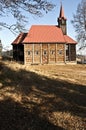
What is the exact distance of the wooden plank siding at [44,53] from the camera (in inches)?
2156

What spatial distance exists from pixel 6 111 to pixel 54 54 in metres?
46.4

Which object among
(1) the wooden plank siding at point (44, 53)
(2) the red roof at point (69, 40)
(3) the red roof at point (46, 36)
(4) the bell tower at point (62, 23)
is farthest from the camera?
(4) the bell tower at point (62, 23)

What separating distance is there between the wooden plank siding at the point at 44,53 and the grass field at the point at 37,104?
40.5 m

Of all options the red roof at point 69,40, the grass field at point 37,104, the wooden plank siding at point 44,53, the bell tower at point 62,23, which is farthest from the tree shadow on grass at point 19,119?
the bell tower at point 62,23

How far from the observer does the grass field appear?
8355 millimetres

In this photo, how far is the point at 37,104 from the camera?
1017 cm

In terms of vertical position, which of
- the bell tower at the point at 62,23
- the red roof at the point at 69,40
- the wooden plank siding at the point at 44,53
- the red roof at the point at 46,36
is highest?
the bell tower at the point at 62,23

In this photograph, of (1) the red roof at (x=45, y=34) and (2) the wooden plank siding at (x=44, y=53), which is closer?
(1) the red roof at (x=45, y=34)

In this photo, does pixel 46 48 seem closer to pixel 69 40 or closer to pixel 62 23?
pixel 69 40

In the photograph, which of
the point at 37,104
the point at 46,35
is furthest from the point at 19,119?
the point at 46,35

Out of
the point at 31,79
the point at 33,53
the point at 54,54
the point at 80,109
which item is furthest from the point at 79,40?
the point at 80,109

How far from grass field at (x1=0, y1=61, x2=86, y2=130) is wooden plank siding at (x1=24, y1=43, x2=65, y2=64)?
4051 cm

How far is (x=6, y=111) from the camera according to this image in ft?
29.8

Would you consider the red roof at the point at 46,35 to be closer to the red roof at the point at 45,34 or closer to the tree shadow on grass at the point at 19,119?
the red roof at the point at 45,34
